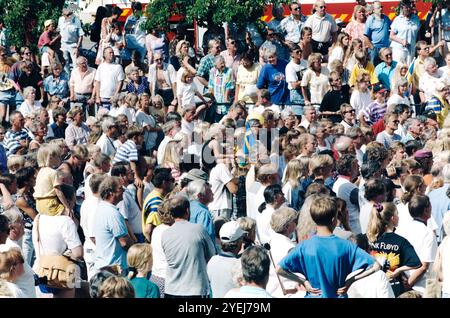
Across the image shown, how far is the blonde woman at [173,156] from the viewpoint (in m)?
16.1

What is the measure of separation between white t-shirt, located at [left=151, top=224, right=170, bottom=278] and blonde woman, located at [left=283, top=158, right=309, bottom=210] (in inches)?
88.9

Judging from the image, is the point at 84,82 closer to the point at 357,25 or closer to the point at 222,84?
the point at 222,84

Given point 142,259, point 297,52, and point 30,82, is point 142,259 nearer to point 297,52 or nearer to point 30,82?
point 297,52

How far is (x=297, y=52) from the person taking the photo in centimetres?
2048

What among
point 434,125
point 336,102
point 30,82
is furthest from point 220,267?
point 30,82

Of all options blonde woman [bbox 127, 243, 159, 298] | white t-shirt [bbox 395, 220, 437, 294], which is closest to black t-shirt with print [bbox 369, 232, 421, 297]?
white t-shirt [bbox 395, 220, 437, 294]

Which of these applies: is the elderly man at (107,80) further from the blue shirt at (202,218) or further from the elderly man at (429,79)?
the blue shirt at (202,218)

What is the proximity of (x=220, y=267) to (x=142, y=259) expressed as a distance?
70cm

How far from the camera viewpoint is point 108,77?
21359 millimetres

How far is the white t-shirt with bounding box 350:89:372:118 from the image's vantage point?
1944cm

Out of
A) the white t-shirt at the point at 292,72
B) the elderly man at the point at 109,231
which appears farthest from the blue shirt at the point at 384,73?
the elderly man at the point at 109,231

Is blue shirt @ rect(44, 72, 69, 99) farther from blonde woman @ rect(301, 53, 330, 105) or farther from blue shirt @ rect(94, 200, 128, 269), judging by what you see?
blue shirt @ rect(94, 200, 128, 269)

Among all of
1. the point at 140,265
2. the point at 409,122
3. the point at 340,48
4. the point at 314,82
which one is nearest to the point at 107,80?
the point at 314,82

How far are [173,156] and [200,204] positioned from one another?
3985mm
